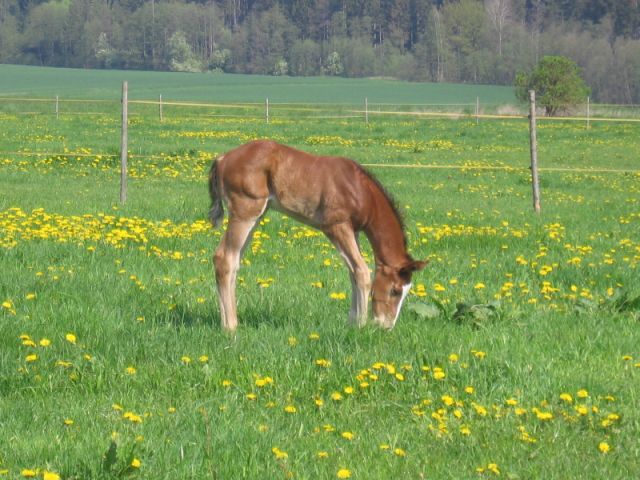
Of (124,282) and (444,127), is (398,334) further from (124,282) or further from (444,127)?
(444,127)

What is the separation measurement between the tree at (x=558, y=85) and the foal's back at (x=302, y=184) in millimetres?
43718

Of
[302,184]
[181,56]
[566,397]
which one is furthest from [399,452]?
[181,56]

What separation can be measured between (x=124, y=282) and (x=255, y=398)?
10.5 feet

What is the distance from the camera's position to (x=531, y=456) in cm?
497

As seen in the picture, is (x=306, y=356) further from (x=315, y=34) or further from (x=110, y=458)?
(x=315, y=34)

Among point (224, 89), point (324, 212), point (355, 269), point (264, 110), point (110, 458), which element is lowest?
point (110, 458)

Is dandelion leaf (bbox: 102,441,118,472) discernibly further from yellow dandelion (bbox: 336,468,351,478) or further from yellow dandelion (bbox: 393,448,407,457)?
yellow dandelion (bbox: 393,448,407,457)

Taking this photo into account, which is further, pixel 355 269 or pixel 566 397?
pixel 355 269

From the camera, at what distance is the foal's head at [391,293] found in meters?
7.38

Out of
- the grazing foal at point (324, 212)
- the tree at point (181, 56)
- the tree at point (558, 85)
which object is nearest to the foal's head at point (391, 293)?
the grazing foal at point (324, 212)

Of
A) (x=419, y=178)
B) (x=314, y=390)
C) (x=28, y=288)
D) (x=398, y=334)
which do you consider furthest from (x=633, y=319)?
(x=419, y=178)

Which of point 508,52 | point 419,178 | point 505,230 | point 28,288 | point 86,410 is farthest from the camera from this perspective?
point 508,52

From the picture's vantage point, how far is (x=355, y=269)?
7379 millimetres

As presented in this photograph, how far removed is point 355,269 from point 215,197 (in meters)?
1.27
